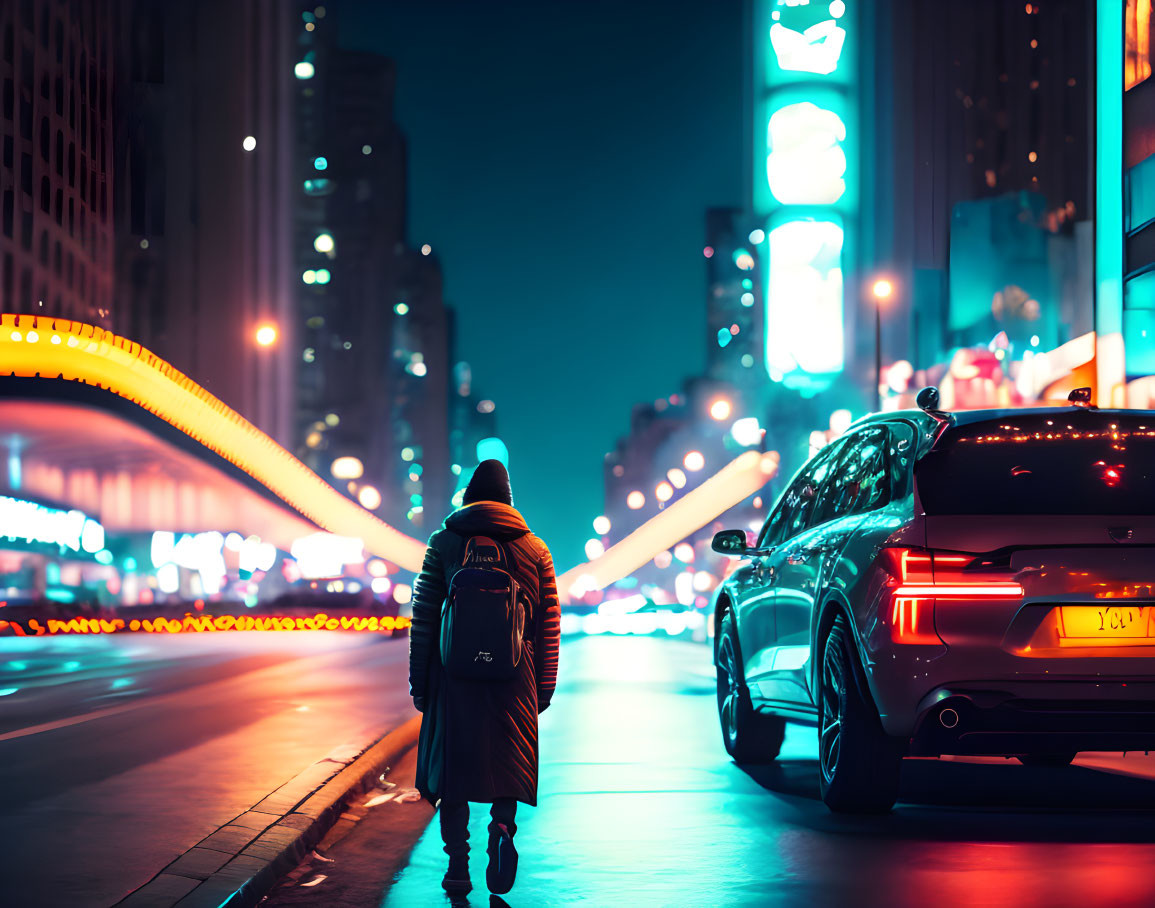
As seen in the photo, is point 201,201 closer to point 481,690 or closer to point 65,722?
point 65,722

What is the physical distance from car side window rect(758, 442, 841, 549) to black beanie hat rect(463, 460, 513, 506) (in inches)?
141

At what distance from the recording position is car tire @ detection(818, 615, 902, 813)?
8.01 metres

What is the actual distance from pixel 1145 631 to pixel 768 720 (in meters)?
3.84

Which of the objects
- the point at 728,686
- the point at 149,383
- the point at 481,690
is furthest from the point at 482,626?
the point at 149,383

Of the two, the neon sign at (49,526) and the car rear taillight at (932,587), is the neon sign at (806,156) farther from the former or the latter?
the car rear taillight at (932,587)

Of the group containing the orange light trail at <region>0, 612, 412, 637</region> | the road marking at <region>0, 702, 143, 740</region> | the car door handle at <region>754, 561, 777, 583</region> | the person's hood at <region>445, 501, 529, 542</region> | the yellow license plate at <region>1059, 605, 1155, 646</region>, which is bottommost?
the orange light trail at <region>0, 612, 412, 637</region>

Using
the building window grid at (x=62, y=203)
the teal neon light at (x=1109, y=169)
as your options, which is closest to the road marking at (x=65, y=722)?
the teal neon light at (x=1109, y=169)

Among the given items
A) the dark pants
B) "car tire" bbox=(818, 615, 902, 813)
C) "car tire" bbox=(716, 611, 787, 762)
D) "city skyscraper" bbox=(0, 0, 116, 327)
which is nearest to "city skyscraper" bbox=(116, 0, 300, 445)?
A: "city skyscraper" bbox=(0, 0, 116, 327)

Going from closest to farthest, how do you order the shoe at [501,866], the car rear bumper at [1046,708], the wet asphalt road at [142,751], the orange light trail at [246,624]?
the shoe at [501,866] < the wet asphalt road at [142,751] < the car rear bumper at [1046,708] < the orange light trail at [246,624]

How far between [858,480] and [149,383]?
49.2 metres

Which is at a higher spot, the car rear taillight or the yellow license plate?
the car rear taillight

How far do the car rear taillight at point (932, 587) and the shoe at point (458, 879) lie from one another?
7.39 feet

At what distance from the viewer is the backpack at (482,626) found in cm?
640

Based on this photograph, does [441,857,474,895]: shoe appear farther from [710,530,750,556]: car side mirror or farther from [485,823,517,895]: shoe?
[710,530,750,556]: car side mirror
